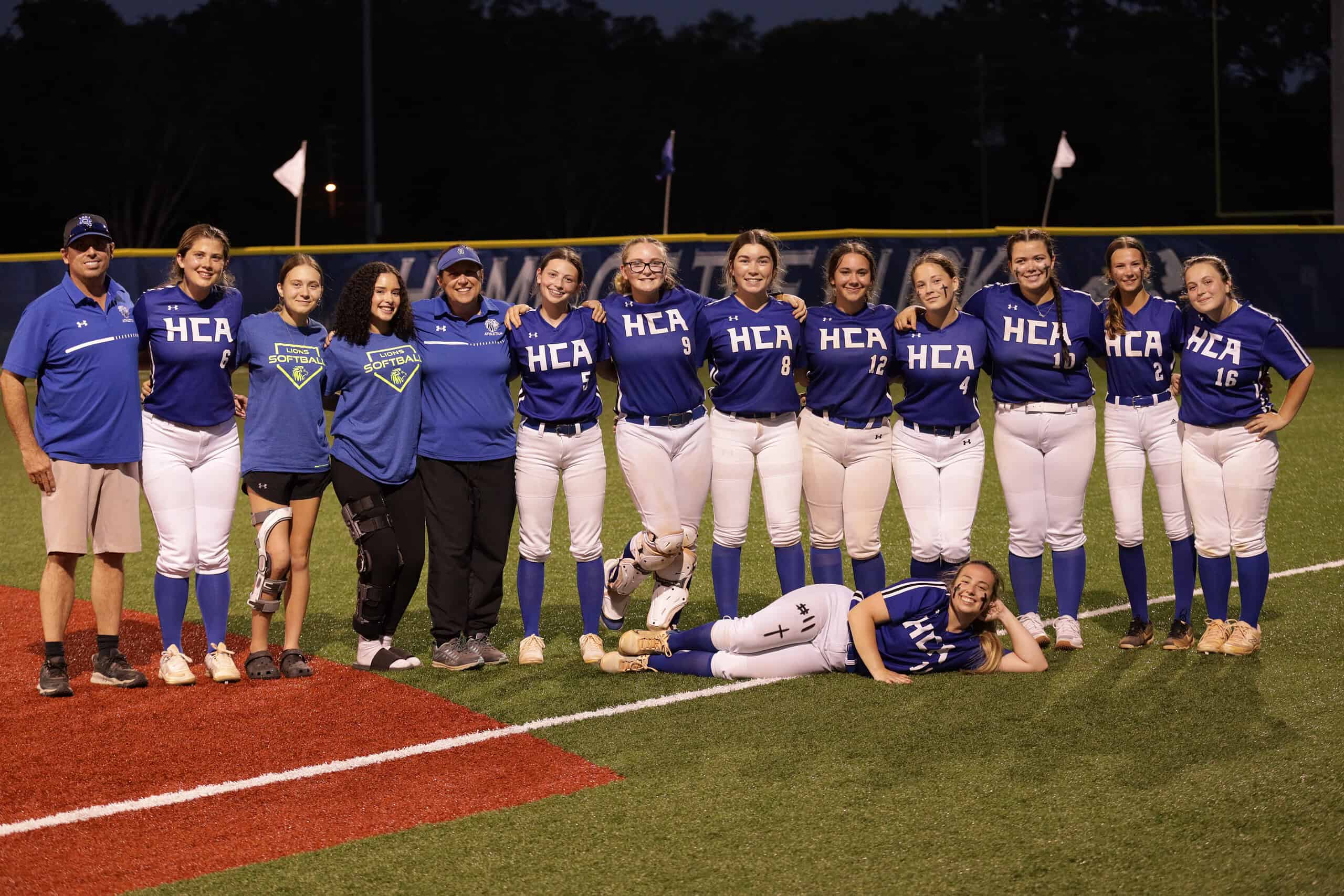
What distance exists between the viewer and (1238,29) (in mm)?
43594

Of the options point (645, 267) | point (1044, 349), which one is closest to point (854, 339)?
point (1044, 349)

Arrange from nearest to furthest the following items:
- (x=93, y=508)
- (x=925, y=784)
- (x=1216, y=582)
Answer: (x=925, y=784) → (x=93, y=508) → (x=1216, y=582)

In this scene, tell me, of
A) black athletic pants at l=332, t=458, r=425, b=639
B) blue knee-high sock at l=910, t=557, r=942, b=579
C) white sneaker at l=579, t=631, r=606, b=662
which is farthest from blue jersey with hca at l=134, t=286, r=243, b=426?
blue knee-high sock at l=910, t=557, r=942, b=579

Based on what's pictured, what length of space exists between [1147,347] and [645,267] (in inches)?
92.1

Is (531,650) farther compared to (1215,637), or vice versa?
(531,650)

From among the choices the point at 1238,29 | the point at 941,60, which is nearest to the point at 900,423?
the point at 1238,29

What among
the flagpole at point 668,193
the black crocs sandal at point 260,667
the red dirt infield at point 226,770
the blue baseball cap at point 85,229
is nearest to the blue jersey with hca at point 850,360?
the red dirt infield at point 226,770

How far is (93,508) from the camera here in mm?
6473

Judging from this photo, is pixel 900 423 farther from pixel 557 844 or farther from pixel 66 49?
pixel 66 49

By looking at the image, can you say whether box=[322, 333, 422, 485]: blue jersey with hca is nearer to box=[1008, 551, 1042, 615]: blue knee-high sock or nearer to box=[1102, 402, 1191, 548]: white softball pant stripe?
box=[1008, 551, 1042, 615]: blue knee-high sock

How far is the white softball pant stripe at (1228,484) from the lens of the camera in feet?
22.0

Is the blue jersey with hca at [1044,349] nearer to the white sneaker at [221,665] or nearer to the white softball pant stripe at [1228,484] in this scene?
the white softball pant stripe at [1228,484]

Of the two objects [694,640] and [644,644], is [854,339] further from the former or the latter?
[644,644]

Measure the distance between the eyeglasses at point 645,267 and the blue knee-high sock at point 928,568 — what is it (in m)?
1.80
